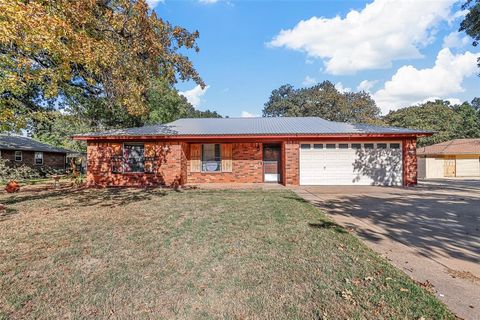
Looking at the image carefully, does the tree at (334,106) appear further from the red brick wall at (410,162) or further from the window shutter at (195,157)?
the window shutter at (195,157)

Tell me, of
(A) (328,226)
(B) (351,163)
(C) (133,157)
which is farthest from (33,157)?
(A) (328,226)

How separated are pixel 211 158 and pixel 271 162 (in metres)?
3.28

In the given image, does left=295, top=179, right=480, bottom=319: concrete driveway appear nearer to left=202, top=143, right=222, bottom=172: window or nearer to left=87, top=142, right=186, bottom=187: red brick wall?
left=202, top=143, right=222, bottom=172: window

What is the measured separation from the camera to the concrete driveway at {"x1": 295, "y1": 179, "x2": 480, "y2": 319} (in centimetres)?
304

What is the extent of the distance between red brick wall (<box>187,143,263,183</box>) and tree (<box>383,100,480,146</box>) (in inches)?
1158

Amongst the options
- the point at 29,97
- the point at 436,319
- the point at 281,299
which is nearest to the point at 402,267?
the point at 436,319

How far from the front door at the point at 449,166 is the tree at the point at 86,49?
2250 centimetres

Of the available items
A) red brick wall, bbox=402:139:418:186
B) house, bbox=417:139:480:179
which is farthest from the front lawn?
house, bbox=417:139:480:179

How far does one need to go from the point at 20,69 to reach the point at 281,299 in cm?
861

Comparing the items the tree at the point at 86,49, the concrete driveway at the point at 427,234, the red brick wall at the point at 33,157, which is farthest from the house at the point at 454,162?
the red brick wall at the point at 33,157

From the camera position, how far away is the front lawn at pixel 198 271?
2576 mm

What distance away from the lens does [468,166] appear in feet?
71.8

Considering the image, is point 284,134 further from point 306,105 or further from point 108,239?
point 306,105

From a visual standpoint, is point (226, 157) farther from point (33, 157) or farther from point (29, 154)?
point (33, 157)
